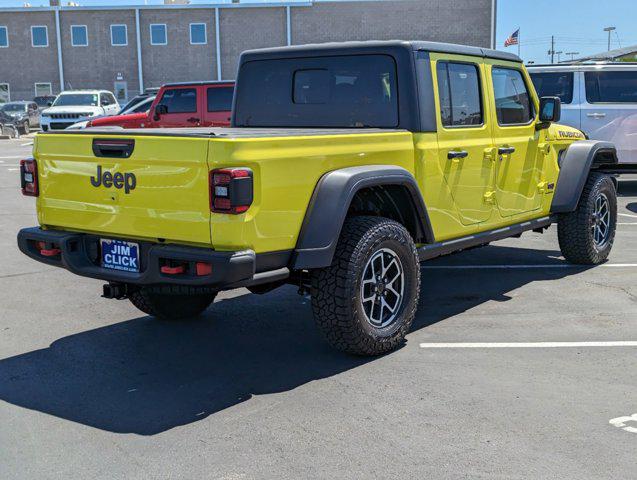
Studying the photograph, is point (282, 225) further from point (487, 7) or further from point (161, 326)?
point (487, 7)

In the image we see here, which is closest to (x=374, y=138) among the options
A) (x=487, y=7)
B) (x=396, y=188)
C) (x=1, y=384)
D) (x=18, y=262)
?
(x=396, y=188)

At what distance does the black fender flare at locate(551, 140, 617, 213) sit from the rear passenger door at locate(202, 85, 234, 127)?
9.89 meters

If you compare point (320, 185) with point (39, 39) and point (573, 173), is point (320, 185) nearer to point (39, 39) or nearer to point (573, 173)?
point (573, 173)

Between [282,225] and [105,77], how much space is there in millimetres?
48735

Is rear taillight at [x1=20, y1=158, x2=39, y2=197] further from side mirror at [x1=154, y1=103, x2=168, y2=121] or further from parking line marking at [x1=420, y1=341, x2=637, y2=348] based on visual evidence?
side mirror at [x1=154, y1=103, x2=168, y2=121]

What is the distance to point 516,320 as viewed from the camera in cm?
591

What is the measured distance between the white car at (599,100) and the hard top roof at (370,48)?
22.7 feet

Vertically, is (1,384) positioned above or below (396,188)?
below

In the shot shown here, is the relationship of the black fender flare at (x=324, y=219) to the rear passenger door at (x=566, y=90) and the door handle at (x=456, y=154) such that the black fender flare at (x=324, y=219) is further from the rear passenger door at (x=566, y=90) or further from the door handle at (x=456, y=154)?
the rear passenger door at (x=566, y=90)

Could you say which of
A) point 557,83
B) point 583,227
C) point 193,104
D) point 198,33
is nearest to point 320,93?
point 583,227

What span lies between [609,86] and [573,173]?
21.3ft

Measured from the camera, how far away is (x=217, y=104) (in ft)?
53.3

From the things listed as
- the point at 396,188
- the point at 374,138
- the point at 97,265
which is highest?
the point at 374,138

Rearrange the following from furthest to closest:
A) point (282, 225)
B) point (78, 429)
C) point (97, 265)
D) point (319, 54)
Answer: point (319, 54) → point (97, 265) → point (282, 225) → point (78, 429)
